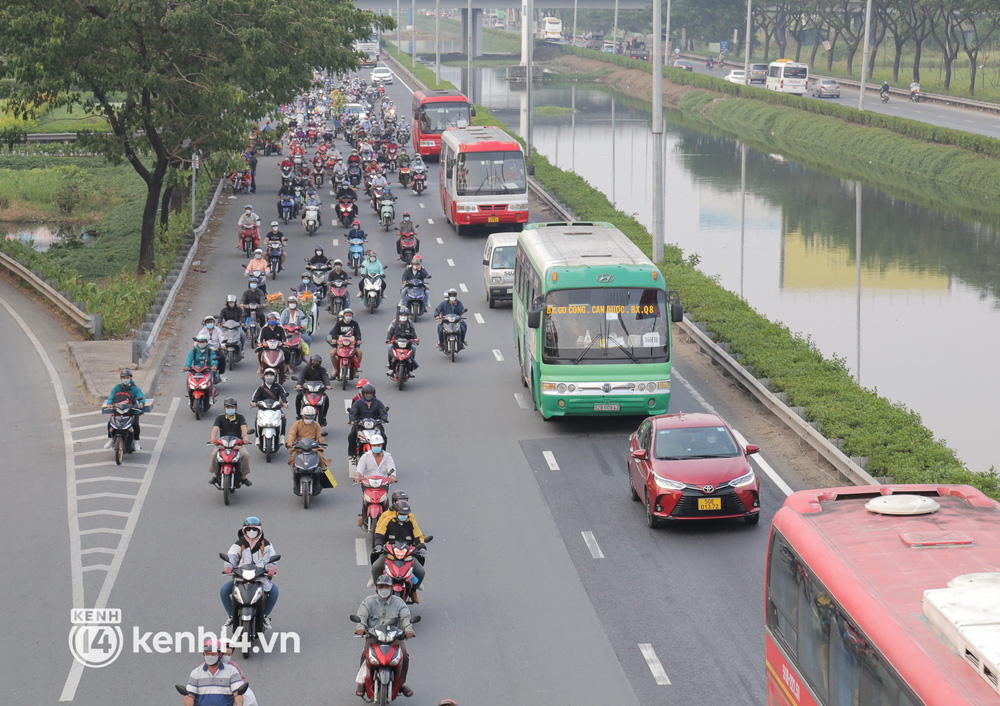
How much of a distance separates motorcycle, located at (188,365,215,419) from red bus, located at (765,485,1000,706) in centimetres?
1521

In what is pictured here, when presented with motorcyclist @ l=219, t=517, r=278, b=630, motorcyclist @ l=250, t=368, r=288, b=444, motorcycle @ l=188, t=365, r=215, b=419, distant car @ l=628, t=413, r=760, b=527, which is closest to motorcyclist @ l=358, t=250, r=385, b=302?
motorcycle @ l=188, t=365, r=215, b=419

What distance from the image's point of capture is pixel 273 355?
25500 millimetres

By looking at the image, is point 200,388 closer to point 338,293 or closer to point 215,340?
point 215,340

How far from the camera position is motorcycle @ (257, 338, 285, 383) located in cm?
2544

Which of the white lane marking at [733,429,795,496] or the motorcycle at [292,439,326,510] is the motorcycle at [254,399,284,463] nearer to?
the motorcycle at [292,439,326,510]

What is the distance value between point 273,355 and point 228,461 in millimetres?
5761

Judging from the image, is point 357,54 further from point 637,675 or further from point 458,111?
point 637,675

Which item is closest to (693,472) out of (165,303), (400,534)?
(400,534)

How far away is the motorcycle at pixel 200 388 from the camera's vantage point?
81.0 ft

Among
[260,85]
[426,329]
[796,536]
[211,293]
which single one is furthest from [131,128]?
[796,536]

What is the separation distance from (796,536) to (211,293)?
89.1 feet

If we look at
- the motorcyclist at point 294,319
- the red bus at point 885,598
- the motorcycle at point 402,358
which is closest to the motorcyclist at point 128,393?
the motorcyclist at point 294,319

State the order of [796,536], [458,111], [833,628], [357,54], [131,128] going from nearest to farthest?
1. [833,628]
2. [796,536]
3. [131,128]
4. [357,54]
5. [458,111]

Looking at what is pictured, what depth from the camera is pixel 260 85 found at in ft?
136
